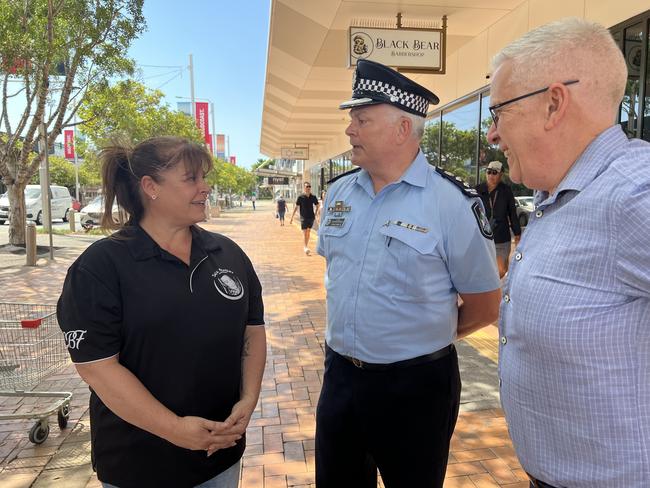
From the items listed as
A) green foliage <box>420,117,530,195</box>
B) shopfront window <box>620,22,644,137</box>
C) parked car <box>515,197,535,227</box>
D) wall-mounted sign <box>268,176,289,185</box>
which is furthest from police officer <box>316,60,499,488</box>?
wall-mounted sign <box>268,176,289,185</box>

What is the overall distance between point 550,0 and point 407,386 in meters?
5.75

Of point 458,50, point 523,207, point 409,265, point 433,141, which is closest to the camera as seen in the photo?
point 409,265

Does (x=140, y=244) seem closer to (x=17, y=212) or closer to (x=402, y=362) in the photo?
(x=402, y=362)

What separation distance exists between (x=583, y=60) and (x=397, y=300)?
1022 mm

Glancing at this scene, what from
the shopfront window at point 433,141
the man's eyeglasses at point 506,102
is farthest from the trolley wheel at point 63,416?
the shopfront window at point 433,141

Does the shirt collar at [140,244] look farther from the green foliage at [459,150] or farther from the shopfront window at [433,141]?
the shopfront window at [433,141]

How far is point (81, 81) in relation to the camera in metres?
10.2

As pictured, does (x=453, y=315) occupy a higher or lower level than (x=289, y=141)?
lower

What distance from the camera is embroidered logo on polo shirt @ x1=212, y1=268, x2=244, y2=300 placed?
1.64m

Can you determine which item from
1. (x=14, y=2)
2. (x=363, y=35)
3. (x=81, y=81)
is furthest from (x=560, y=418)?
(x=81, y=81)

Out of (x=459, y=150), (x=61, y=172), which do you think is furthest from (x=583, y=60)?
(x=61, y=172)

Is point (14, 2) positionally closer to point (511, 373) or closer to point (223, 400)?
point (223, 400)

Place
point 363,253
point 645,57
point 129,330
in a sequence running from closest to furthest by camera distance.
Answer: point 129,330
point 363,253
point 645,57

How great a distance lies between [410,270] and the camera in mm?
1807
